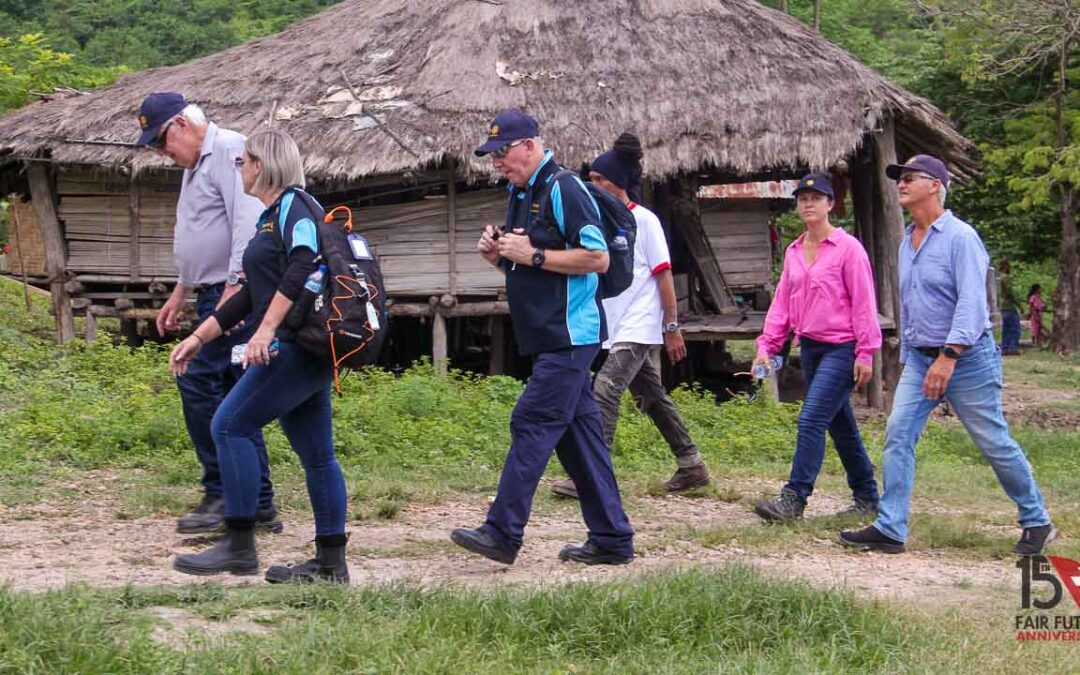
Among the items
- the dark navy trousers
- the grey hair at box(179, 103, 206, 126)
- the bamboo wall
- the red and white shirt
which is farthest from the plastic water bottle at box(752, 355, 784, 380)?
the bamboo wall

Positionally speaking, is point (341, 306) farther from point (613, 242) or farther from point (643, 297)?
point (643, 297)

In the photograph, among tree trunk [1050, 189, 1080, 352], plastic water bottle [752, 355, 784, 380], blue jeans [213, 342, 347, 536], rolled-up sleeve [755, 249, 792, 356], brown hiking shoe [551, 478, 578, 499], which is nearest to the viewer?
blue jeans [213, 342, 347, 536]

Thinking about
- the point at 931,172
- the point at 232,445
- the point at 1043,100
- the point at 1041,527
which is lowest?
the point at 1041,527

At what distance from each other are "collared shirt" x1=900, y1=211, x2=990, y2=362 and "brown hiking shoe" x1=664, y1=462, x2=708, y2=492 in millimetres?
1856

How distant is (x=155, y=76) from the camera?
16.2 m

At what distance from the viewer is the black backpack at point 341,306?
176 inches

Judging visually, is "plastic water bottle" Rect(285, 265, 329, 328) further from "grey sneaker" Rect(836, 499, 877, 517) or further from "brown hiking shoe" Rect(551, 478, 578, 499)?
"grey sneaker" Rect(836, 499, 877, 517)

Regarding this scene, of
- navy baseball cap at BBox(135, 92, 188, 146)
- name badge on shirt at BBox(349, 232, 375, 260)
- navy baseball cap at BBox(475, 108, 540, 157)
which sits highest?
navy baseball cap at BBox(135, 92, 188, 146)

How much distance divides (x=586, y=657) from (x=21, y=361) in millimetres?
8874

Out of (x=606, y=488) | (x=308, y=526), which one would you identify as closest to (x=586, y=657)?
(x=606, y=488)

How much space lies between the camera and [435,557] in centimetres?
538

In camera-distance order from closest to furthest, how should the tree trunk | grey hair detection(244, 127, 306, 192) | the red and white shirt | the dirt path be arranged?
grey hair detection(244, 127, 306, 192), the dirt path, the red and white shirt, the tree trunk

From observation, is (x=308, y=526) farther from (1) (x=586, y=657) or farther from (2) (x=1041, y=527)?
(2) (x=1041, y=527)

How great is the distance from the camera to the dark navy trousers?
498cm
